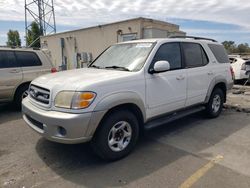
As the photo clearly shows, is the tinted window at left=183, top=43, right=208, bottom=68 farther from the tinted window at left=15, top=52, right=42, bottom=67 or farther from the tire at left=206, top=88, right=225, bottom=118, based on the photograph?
the tinted window at left=15, top=52, right=42, bottom=67

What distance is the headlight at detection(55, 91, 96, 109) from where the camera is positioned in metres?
3.24

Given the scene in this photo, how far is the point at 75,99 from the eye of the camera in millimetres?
3250

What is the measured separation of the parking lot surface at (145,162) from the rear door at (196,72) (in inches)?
29.1

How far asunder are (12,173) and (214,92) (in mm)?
4591

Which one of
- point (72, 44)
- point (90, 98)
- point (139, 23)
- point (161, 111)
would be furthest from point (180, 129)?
point (72, 44)

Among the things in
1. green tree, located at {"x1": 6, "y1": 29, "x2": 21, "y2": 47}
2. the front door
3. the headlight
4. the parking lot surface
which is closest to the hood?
the headlight

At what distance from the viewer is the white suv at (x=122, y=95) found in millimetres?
3293

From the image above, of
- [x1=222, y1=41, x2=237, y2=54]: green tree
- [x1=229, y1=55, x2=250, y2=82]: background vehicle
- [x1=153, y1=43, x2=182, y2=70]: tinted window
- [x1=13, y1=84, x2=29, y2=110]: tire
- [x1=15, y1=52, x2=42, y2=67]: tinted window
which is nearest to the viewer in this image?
[x1=153, y1=43, x2=182, y2=70]: tinted window

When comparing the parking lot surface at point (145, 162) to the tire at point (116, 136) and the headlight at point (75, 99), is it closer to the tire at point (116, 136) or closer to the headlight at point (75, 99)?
the tire at point (116, 136)

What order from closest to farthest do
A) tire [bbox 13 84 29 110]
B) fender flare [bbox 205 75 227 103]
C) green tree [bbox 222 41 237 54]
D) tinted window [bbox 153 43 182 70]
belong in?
tinted window [bbox 153 43 182 70] < fender flare [bbox 205 75 227 103] < tire [bbox 13 84 29 110] < green tree [bbox 222 41 237 54]

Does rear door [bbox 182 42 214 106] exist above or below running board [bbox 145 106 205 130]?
above

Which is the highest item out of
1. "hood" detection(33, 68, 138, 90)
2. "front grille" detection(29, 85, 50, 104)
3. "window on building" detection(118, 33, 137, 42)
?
"window on building" detection(118, 33, 137, 42)

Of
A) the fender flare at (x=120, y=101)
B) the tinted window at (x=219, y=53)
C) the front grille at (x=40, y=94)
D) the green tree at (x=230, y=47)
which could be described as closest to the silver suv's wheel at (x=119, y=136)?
the fender flare at (x=120, y=101)

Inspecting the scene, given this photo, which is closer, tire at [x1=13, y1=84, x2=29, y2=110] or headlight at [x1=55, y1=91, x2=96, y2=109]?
headlight at [x1=55, y1=91, x2=96, y2=109]
